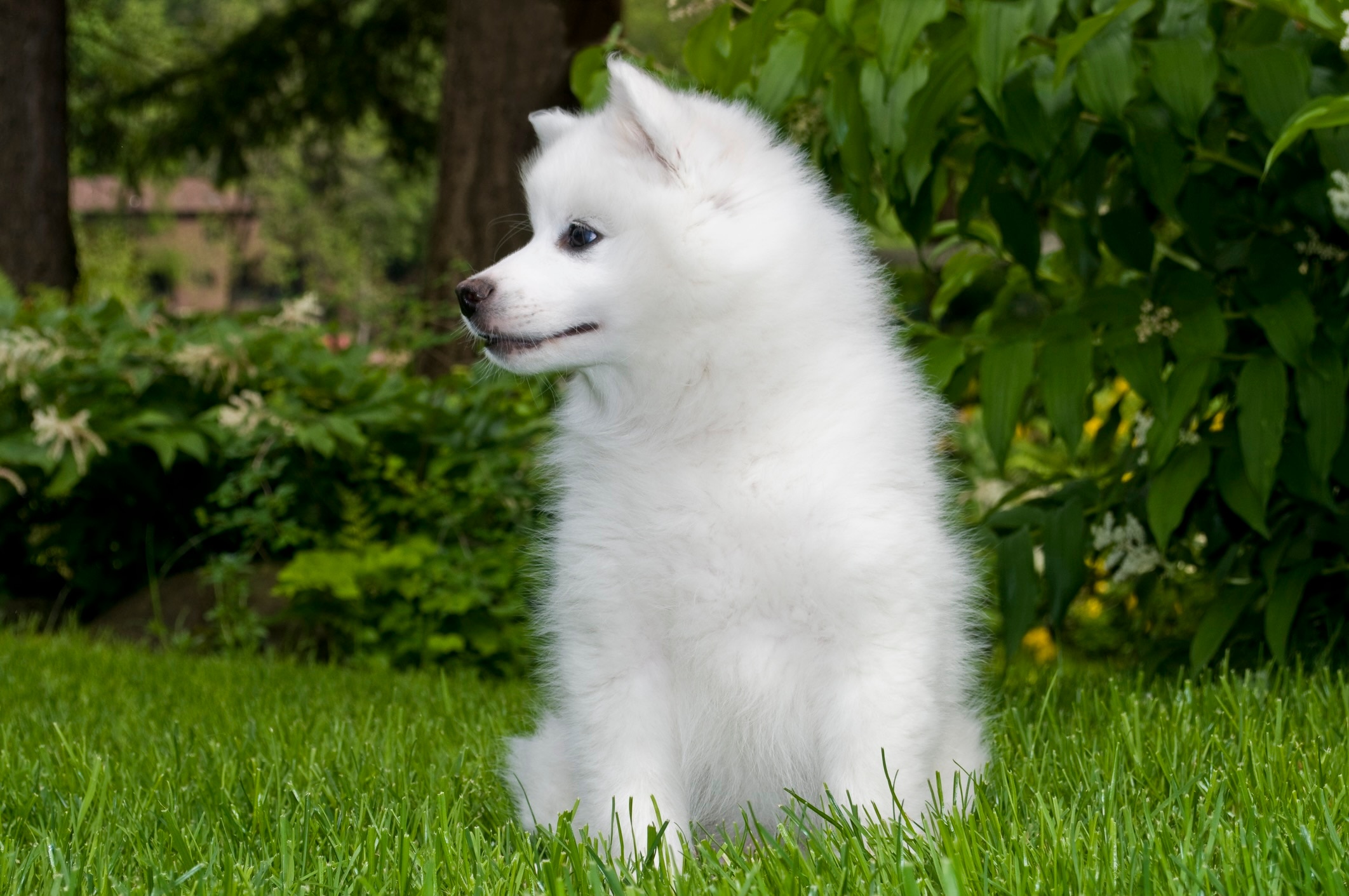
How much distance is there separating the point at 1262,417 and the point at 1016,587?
0.72 metres

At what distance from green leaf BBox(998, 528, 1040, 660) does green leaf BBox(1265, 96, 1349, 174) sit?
1.31 m

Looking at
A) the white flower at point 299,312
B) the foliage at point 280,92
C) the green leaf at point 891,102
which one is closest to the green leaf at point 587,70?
the green leaf at point 891,102

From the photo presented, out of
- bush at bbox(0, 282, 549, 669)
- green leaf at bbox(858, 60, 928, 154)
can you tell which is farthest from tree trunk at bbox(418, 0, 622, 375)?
green leaf at bbox(858, 60, 928, 154)

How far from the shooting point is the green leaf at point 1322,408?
2.82 meters

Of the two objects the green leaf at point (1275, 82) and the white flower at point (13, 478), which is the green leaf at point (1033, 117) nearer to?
the green leaf at point (1275, 82)

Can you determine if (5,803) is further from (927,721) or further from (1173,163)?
(1173,163)

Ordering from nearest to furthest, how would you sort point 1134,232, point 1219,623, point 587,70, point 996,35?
1. point 996,35
2. point 1134,232
3. point 1219,623
4. point 587,70

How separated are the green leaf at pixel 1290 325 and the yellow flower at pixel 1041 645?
11.1ft

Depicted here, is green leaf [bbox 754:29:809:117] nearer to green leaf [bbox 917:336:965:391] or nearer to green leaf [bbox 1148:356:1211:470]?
green leaf [bbox 917:336:965:391]

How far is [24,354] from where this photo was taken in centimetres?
523

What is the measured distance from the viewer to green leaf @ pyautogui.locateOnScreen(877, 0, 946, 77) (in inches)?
99.6

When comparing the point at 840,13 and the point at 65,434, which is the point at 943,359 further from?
the point at 65,434

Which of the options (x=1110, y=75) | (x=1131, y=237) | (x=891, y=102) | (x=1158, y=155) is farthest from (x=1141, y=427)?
(x=891, y=102)

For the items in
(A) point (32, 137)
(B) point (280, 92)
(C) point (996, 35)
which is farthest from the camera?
(B) point (280, 92)
